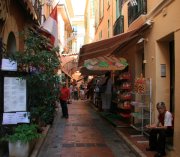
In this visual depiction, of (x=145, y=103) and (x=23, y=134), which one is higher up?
(x=145, y=103)

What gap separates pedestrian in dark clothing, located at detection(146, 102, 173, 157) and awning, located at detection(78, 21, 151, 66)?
3844 millimetres

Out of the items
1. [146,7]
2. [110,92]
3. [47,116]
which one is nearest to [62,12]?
[110,92]

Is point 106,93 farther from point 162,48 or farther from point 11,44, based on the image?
point 162,48

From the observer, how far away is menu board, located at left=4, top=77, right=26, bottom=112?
10812 millimetres

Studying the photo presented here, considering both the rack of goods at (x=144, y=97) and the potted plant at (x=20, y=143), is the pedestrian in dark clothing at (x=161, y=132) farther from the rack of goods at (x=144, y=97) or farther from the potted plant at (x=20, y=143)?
the potted plant at (x=20, y=143)

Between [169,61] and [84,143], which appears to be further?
[84,143]

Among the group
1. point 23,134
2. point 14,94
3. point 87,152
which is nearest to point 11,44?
point 14,94

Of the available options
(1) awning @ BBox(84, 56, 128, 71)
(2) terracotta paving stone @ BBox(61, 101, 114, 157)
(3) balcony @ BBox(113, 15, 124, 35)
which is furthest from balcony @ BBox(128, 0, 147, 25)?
(2) terracotta paving stone @ BBox(61, 101, 114, 157)

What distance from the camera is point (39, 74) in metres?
11.5

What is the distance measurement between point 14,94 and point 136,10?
23.6 ft

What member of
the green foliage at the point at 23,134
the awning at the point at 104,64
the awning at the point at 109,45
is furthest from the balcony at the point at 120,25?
Answer: the green foliage at the point at 23,134

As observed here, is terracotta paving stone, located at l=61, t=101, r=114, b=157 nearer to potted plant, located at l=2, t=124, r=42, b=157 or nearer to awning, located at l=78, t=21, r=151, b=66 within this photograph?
potted plant, located at l=2, t=124, r=42, b=157

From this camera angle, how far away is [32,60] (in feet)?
37.4

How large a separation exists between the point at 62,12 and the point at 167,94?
3673 cm
